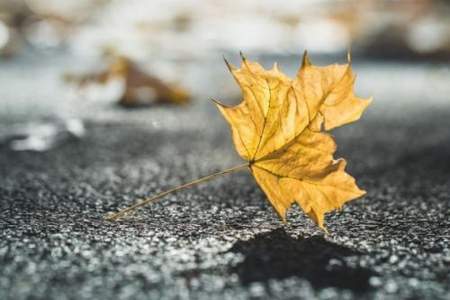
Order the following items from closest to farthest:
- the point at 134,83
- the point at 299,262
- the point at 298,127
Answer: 1. the point at 299,262
2. the point at 298,127
3. the point at 134,83

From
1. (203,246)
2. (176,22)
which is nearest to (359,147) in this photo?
(203,246)

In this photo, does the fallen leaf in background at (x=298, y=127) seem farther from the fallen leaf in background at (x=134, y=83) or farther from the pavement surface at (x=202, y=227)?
the fallen leaf in background at (x=134, y=83)

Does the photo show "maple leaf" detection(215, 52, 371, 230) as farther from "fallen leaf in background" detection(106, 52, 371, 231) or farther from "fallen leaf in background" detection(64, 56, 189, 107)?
"fallen leaf in background" detection(64, 56, 189, 107)

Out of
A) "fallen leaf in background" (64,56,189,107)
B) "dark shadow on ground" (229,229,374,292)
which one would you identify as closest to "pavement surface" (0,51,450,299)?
"dark shadow on ground" (229,229,374,292)

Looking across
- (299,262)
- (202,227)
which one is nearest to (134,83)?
(202,227)

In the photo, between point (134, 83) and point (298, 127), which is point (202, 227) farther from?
point (134, 83)

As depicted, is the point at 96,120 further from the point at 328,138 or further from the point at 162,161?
the point at 328,138
